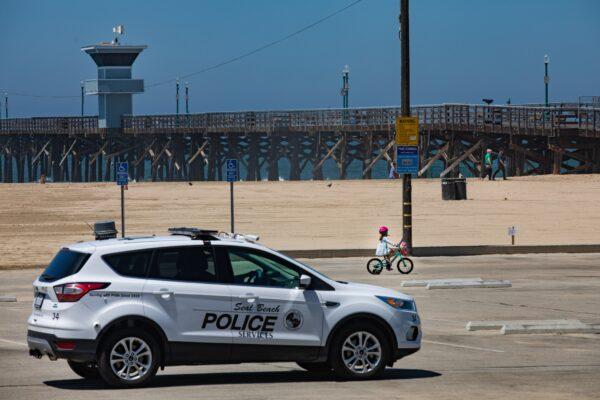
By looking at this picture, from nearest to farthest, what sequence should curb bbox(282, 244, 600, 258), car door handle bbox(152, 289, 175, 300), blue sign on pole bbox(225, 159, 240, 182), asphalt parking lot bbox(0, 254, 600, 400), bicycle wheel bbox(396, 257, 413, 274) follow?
asphalt parking lot bbox(0, 254, 600, 400) → car door handle bbox(152, 289, 175, 300) → bicycle wheel bbox(396, 257, 413, 274) → curb bbox(282, 244, 600, 258) → blue sign on pole bbox(225, 159, 240, 182)

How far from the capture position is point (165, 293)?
39.6ft

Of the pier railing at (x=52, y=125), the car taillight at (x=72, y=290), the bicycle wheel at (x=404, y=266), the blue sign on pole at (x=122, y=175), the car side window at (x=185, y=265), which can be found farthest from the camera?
the pier railing at (x=52, y=125)

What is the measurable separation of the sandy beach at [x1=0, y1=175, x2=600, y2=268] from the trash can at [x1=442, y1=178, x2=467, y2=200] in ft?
1.19

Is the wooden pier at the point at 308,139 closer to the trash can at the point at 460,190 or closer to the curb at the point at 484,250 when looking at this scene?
the trash can at the point at 460,190

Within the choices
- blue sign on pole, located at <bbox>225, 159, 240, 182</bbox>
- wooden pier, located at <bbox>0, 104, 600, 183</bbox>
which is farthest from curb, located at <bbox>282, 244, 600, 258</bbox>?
wooden pier, located at <bbox>0, 104, 600, 183</bbox>

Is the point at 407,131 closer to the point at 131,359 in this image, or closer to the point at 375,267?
the point at 375,267

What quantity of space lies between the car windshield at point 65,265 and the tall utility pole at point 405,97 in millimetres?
17438

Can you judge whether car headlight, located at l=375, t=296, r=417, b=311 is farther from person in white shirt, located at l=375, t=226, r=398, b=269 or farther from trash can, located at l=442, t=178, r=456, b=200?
trash can, located at l=442, t=178, r=456, b=200

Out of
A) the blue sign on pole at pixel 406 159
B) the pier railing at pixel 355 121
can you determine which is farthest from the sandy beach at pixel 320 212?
the pier railing at pixel 355 121

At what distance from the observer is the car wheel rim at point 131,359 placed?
38.9 ft

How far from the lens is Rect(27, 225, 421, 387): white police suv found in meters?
11.8

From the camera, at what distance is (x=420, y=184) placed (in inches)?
2071

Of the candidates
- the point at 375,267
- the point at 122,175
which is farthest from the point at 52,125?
the point at 375,267

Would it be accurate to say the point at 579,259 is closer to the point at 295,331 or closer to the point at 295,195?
the point at 295,331
